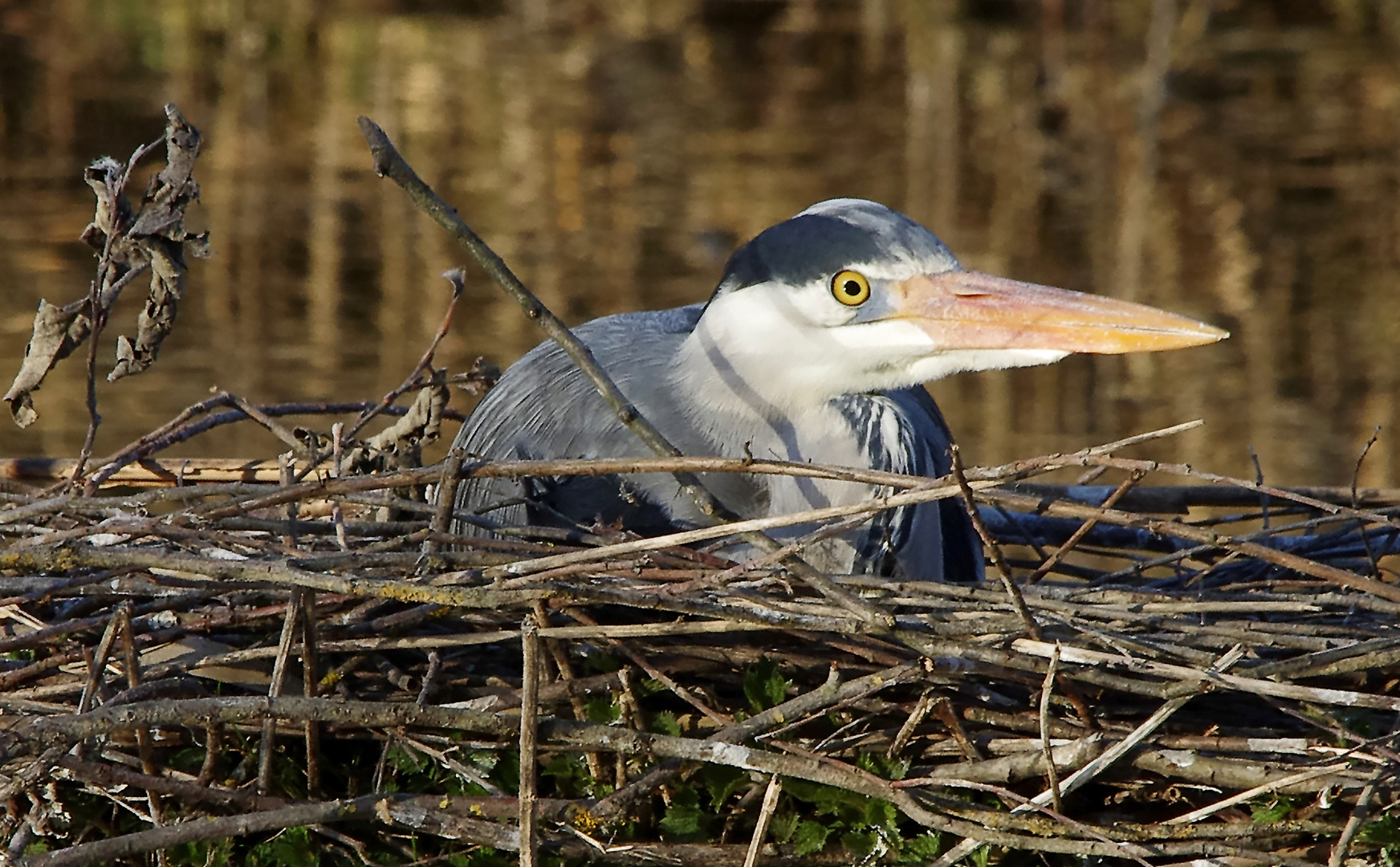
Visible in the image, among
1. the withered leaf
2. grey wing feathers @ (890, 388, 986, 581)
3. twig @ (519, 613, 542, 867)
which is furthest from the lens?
grey wing feathers @ (890, 388, 986, 581)

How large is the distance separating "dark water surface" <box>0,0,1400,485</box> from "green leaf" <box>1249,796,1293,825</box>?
367 centimetres

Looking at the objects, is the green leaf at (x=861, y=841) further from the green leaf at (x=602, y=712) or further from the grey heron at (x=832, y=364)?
the grey heron at (x=832, y=364)

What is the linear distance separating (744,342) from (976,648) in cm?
84

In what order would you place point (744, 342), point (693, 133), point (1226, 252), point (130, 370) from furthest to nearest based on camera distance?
1. point (693, 133)
2. point (1226, 252)
3. point (744, 342)
4. point (130, 370)

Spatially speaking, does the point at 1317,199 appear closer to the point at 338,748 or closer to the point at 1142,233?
the point at 1142,233

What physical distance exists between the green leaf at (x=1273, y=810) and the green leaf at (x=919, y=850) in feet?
1.27

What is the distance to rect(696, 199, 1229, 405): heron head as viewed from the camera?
2541mm

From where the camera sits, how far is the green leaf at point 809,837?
206 centimetres

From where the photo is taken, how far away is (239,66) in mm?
8992

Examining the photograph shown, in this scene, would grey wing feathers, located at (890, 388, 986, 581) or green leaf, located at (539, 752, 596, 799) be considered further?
grey wing feathers, located at (890, 388, 986, 581)

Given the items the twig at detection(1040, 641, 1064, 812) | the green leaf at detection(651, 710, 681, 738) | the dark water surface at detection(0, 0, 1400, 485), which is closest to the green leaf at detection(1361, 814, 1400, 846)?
the twig at detection(1040, 641, 1064, 812)

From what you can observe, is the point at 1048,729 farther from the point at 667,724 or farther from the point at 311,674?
the point at 311,674

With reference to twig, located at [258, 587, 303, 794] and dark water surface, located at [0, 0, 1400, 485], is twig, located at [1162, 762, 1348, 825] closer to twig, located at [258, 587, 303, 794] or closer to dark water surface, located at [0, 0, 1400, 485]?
twig, located at [258, 587, 303, 794]

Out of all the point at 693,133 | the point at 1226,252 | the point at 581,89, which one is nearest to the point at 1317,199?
the point at 1226,252
